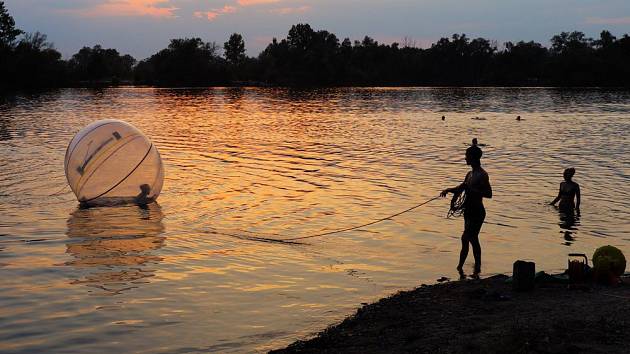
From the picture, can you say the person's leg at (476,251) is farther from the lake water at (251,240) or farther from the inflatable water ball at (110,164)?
the inflatable water ball at (110,164)

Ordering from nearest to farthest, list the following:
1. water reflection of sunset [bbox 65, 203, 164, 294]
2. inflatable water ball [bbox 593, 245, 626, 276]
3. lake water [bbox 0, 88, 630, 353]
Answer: lake water [bbox 0, 88, 630, 353], inflatable water ball [bbox 593, 245, 626, 276], water reflection of sunset [bbox 65, 203, 164, 294]

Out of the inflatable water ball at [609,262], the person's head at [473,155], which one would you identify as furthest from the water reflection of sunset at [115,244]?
the inflatable water ball at [609,262]

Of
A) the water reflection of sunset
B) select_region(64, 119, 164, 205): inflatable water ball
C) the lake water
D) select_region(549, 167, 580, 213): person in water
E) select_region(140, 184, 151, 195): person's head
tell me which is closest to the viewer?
the lake water

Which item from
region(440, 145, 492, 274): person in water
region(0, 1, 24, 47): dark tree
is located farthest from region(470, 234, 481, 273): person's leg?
region(0, 1, 24, 47): dark tree

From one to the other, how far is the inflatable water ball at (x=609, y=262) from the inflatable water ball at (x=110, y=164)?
35.2 ft

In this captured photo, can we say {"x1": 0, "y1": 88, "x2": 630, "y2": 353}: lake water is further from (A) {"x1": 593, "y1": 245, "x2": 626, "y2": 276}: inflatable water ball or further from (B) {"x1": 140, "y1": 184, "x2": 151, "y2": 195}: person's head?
(A) {"x1": 593, "y1": 245, "x2": 626, "y2": 276}: inflatable water ball

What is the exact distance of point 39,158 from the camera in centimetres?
3080

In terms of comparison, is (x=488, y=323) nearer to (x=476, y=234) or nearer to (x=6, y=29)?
(x=476, y=234)

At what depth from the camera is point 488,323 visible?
29.7 feet

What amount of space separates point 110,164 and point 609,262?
1110 cm

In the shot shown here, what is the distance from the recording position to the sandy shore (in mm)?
8084

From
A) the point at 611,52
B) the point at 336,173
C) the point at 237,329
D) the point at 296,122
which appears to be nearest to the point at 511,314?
the point at 237,329

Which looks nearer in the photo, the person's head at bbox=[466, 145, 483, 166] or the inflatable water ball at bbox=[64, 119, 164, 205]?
the person's head at bbox=[466, 145, 483, 166]

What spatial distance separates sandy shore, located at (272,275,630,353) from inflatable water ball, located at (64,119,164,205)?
864 cm
